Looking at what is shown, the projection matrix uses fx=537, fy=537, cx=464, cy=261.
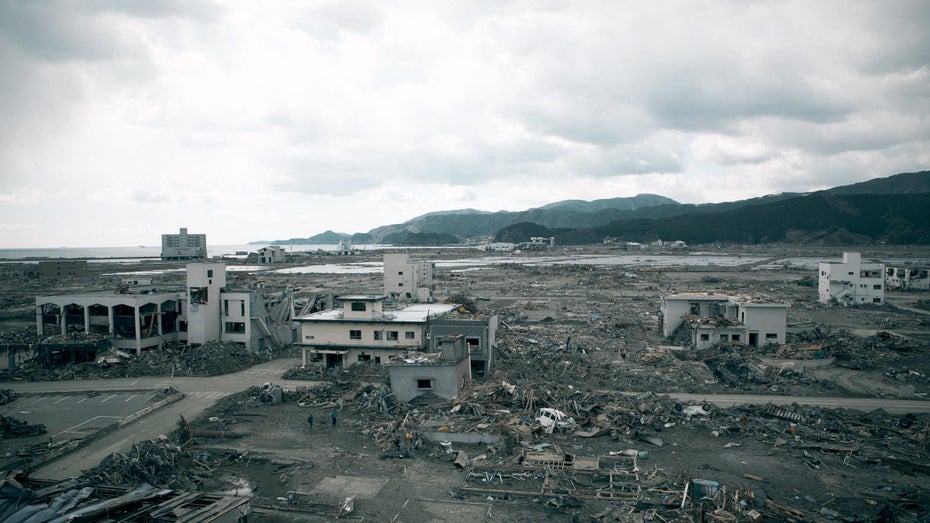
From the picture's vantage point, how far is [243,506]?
14305 millimetres

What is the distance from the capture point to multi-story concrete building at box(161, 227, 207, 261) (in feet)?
569

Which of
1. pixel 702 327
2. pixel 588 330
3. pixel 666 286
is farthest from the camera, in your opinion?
pixel 666 286

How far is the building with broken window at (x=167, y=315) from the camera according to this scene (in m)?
38.3

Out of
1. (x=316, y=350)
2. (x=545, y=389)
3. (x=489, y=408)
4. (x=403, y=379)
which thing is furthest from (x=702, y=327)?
(x=316, y=350)

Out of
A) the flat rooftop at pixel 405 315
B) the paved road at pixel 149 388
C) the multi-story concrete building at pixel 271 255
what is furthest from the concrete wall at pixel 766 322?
the multi-story concrete building at pixel 271 255

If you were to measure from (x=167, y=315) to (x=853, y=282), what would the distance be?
69.4 metres

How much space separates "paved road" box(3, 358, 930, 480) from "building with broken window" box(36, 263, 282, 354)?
468 centimetres

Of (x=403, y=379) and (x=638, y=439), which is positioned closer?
(x=638, y=439)

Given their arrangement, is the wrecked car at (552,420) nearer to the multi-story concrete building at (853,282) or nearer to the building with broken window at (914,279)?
the multi-story concrete building at (853,282)

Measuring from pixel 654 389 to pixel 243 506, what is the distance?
71.5 ft

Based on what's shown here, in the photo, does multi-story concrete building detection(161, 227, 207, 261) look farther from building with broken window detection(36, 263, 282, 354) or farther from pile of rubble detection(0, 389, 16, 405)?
pile of rubble detection(0, 389, 16, 405)

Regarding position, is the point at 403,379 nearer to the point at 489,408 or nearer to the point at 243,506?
the point at 489,408

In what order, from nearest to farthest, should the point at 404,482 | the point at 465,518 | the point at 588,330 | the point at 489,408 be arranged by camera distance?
the point at 465,518
the point at 404,482
the point at 489,408
the point at 588,330

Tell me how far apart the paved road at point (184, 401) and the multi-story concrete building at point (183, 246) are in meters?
154
